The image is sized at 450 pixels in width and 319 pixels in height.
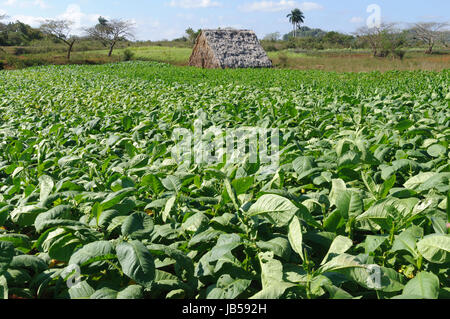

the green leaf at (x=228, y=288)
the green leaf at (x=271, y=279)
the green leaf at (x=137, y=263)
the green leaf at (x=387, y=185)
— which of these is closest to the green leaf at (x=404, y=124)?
the green leaf at (x=387, y=185)

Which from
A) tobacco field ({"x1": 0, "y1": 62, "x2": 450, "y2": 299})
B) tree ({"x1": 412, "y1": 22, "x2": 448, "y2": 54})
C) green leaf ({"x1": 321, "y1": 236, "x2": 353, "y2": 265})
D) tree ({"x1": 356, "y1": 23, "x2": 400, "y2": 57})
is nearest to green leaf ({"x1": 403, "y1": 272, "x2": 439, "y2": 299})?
tobacco field ({"x1": 0, "y1": 62, "x2": 450, "y2": 299})

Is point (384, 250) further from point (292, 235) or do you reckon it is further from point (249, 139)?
point (249, 139)

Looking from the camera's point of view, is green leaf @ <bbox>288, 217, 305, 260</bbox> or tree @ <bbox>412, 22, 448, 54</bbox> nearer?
green leaf @ <bbox>288, 217, 305, 260</bbox>

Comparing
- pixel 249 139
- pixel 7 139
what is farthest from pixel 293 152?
pixel 7 139

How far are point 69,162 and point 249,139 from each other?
1.41 m

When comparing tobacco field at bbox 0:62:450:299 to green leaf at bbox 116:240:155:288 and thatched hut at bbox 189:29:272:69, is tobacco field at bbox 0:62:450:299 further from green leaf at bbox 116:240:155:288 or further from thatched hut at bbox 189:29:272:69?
thatched hut at bbox 189:29:272:69

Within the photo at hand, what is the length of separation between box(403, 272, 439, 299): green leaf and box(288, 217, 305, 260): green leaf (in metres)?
0.35

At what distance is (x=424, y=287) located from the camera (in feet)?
3.62

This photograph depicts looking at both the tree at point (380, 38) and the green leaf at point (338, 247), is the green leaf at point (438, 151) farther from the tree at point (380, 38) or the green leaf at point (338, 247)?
the tree at point (380, 38)

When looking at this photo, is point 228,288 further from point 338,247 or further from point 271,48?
point 271,48

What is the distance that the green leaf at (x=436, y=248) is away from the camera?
1.17m

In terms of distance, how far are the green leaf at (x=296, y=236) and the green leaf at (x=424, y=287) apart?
35cm

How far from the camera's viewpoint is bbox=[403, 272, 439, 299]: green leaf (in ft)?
3.55

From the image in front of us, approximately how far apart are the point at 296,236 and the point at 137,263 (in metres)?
0.57
